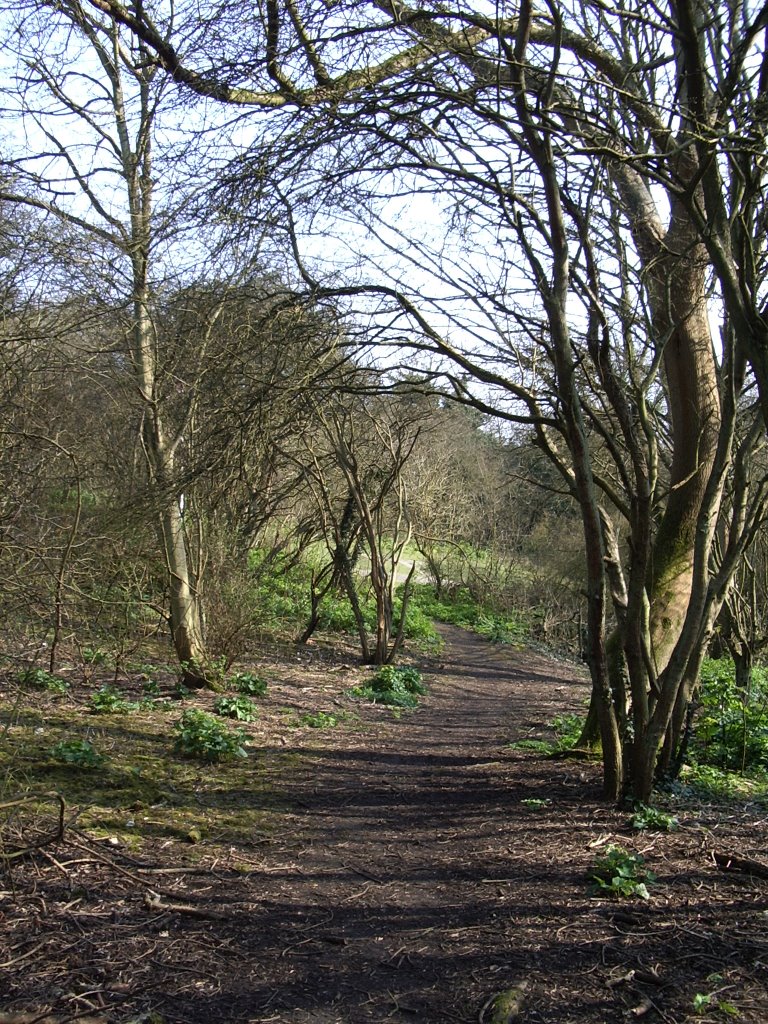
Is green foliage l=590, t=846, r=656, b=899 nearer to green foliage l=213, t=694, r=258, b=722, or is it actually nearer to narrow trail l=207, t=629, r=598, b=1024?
narrow trail l=207, t=629, r=598, b=1024

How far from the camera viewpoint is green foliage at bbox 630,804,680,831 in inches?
185

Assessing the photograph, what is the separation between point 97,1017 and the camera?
287 cm

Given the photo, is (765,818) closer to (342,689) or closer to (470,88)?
(470,88)

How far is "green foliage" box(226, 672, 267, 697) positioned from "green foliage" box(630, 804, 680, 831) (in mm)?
5470

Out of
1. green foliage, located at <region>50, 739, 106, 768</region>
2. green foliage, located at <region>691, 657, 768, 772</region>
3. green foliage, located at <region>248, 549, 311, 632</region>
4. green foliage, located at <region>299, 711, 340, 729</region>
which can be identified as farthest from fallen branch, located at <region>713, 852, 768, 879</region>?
green foliage, located at <region>248, 549, 311, 632</region>

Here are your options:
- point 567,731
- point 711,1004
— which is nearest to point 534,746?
point 567,731

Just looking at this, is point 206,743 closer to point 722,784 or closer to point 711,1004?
point 722,784

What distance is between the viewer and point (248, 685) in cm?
936

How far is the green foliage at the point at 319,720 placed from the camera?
8359 millimetres

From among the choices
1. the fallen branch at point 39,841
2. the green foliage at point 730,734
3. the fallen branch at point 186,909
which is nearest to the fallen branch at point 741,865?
the green foliage at point 730,734

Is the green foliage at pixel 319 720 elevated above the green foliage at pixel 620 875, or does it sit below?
below

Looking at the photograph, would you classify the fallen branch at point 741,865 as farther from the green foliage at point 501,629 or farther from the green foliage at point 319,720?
the green foliage at point 501,629

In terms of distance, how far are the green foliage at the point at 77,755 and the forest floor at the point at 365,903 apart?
162mm

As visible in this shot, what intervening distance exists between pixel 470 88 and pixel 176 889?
451 centimetres
